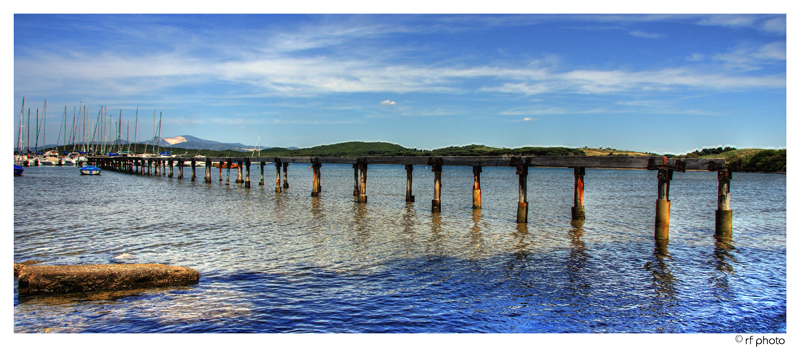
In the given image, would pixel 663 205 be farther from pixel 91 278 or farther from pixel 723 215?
pixel 91 278

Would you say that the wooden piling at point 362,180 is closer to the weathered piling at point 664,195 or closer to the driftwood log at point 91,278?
the weathered piling at point 664,195

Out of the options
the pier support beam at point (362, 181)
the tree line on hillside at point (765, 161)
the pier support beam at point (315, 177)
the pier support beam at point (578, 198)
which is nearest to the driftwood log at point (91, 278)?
the pier support beam at point (578, 198)

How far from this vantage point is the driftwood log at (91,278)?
774 centimetres

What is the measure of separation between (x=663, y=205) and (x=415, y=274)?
338 inches

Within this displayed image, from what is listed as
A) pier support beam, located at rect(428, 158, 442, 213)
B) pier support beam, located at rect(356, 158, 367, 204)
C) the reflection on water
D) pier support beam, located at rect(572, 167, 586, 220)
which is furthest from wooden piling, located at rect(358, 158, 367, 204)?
pier support beam, located at rect(572, 167, 586, 220)

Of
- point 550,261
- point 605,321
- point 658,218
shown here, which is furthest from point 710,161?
point 605,321

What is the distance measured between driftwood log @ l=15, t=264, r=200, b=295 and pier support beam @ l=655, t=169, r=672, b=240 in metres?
12.6

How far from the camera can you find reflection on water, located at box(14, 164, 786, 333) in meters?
6.71

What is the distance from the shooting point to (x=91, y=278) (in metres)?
7.90

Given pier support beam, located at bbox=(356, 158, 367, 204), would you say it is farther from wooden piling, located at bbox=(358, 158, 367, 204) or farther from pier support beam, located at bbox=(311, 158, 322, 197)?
pier support beam, located at bbox=(311, 158, 322, 197)

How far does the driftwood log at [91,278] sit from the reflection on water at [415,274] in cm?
39

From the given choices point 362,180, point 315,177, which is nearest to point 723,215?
point 362,180

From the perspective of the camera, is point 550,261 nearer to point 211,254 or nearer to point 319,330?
point 319,330

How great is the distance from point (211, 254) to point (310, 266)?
2861mm
